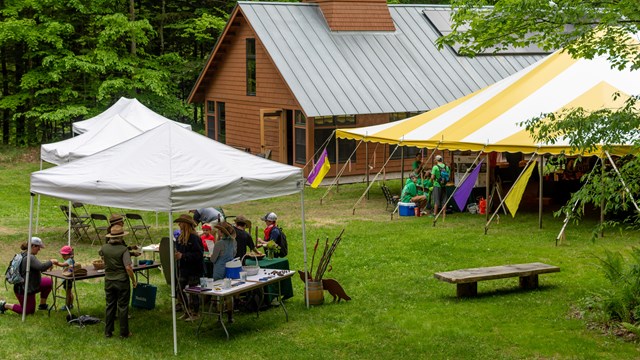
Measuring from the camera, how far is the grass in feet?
31.6

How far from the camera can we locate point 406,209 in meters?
19.9

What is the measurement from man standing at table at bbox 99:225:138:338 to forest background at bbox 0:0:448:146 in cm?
2309

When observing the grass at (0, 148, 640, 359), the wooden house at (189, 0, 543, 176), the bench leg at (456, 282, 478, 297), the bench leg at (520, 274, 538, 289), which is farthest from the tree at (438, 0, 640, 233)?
the wooden house at (189, 0, 543, 176)

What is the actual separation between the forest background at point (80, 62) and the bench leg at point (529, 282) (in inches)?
923

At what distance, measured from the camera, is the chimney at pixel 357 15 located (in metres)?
29.5

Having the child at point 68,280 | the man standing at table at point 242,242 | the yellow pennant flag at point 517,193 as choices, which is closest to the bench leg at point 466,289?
the man standing at table at point 242,242

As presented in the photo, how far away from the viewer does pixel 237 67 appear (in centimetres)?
3039

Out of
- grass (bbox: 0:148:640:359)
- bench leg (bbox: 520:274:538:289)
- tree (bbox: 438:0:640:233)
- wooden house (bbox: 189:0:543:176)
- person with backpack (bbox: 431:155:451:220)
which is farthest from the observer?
wooden house (bbox: 189:0:543:176)

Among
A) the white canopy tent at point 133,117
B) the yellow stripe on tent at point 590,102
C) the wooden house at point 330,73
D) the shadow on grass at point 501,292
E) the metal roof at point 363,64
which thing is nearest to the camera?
the shadow on grass at point 501,292

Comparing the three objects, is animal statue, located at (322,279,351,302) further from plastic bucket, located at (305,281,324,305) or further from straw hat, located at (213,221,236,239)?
straw hat, located at (213,221,236,239)

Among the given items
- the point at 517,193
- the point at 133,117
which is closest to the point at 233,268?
the point at 517,193

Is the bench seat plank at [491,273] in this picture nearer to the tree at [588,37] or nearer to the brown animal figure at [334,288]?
the brown animal figure at [334,288]

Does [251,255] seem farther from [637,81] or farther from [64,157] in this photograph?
[637,81]

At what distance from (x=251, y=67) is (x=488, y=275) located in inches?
759
